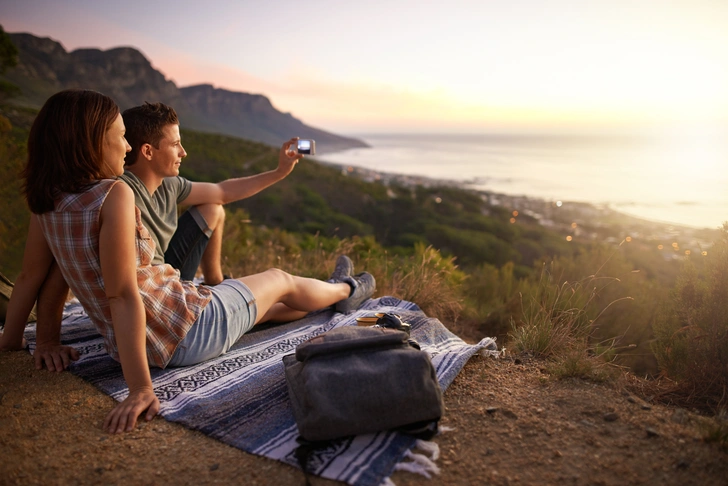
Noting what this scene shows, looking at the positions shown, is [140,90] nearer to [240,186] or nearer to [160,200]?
[240,186]

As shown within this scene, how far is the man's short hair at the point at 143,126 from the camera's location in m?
2.62

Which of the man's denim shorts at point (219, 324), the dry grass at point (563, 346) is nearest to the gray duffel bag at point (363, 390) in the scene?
the man's denim shorts at point (219, 324)

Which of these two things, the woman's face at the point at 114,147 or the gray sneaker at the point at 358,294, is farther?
the gray sneaker at the point at 358,294

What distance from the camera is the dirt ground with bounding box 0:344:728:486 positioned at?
166cm

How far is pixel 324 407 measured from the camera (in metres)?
1.77

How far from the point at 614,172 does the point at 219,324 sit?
1862 cm

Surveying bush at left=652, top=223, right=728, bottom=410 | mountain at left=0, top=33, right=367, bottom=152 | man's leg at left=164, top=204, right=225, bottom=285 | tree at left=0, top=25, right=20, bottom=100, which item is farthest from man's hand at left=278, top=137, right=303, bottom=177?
mountain at left=0, top=33, right=367, bottom=152

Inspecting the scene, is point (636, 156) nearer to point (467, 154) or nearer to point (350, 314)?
point (467, 154)

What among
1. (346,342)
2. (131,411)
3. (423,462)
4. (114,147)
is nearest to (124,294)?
(131,411)

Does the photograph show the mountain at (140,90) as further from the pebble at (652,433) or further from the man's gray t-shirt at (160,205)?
the pebble at (652,433)

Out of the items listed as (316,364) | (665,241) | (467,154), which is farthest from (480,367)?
(467,154)

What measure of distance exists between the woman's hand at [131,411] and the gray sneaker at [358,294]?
167 centimetres

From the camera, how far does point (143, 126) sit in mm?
2615

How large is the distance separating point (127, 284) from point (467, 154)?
3279cm
